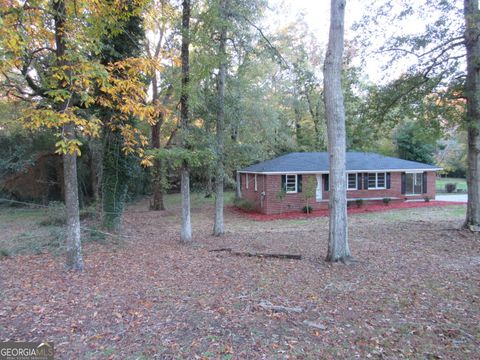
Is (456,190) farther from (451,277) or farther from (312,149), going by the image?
(451,277)

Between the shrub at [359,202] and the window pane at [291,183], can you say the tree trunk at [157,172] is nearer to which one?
the window pane at [291,183]

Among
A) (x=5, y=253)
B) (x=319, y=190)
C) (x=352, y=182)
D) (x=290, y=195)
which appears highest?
(x=352, y=182)

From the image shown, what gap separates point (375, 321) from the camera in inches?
170

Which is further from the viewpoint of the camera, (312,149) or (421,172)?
(312,149)

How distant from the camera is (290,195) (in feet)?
63.2

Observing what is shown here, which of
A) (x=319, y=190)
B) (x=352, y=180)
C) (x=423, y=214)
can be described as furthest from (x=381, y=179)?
(x=423, y=214)

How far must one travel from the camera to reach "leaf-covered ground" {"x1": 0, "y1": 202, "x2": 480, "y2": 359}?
3.57 metres

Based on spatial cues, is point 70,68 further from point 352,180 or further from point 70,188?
point 352,180

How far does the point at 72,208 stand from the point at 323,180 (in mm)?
16065

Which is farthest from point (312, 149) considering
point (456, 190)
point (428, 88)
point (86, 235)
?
point (86, 235)

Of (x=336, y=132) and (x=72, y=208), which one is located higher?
(x=336, y=132)

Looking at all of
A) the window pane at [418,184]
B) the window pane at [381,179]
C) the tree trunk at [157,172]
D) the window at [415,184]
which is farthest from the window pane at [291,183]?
the window pane at [418,184]

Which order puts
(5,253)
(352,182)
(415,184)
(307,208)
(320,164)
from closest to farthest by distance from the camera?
(5,253), (307,208), (320,164), (352,182), (415,184)

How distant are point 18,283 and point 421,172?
912 inches
